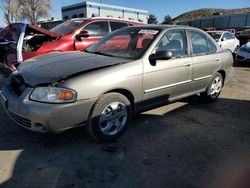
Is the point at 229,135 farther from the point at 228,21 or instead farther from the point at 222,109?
the point at 228,21

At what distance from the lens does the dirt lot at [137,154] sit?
2.77 m

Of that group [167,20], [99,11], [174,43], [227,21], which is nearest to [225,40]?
[174,43]

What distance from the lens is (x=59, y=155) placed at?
3201 mm

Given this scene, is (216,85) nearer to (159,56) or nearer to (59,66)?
(159,56)

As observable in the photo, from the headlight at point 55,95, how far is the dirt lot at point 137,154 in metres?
0.73

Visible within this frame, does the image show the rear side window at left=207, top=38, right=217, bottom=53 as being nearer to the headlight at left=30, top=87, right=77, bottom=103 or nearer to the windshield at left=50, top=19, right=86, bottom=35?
the headlight at left=30, top=87, right=77, bottom=103

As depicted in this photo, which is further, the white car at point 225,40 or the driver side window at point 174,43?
the white car at point 225,40

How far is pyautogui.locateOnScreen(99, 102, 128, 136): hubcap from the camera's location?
11.2 feet

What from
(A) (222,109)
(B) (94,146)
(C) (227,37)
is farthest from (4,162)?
(C) (227,37)

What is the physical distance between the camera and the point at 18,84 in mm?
3396

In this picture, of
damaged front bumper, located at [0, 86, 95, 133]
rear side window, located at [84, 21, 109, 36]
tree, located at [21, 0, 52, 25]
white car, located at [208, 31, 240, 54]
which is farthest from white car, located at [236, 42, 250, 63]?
tree, located at [21, 0, 52, 25]

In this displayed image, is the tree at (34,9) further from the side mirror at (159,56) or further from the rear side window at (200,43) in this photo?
the side mirror at (159,56)

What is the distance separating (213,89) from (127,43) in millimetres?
2297

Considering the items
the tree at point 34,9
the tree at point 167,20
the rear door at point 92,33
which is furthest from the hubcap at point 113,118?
the tree at point 167,20
